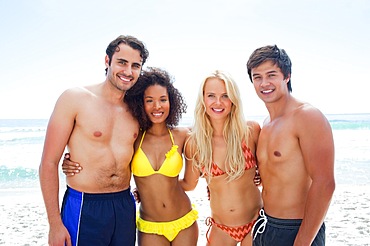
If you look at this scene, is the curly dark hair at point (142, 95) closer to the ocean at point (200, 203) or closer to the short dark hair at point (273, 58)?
the short dark hair at point (273, 58)

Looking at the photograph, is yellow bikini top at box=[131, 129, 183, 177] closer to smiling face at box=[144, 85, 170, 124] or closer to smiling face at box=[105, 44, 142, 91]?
smiling face at box=[144, 85, 170, 124]

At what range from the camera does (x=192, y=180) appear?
4.19 meters

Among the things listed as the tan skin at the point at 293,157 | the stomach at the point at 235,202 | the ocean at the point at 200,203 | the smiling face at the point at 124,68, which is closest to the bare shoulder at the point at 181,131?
the stomach at the point at 235,202

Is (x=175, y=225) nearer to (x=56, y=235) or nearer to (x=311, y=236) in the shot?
(x=56, y=235)

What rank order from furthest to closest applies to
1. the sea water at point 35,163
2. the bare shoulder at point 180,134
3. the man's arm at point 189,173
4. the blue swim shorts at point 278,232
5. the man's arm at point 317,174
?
1. the sea water at point 35,163
2. the bare shoulder at point 180,134
3. the man's arm at point 189,173
4. the blue swim shorts at point 278,232
5. the man's arm at point 317,174

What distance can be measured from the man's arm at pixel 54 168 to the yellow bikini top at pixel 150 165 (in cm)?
84

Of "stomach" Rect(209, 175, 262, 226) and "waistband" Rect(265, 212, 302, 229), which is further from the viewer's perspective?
"stomach" Rect(209, 175, 262, 226)

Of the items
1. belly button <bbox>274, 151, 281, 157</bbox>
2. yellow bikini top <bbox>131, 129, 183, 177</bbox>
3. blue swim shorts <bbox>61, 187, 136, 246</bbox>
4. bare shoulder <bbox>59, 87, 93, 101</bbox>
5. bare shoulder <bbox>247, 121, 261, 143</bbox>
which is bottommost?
blue swim shorts <bbox>61, 187, 136, 246</bbox>

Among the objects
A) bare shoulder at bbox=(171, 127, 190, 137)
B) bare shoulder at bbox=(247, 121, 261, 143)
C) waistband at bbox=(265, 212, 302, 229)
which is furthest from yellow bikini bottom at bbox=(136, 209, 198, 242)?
bare shoulder at bbox=(247, 121, 261, 143)

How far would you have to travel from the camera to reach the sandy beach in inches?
271

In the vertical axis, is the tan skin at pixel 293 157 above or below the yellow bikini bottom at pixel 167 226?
above

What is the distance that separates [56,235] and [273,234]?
2.09 m

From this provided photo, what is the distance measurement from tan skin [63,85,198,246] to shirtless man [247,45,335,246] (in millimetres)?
938

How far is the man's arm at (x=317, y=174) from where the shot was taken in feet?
9.21
